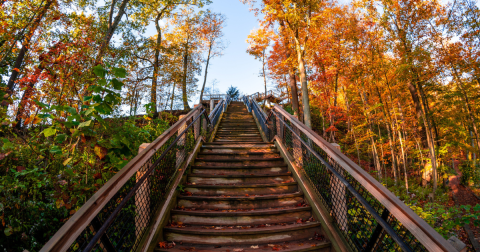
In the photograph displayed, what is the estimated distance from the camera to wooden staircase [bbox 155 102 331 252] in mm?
2525

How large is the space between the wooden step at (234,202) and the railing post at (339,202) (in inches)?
23.6

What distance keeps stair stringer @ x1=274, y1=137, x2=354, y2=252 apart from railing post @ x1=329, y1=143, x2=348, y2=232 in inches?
3.7

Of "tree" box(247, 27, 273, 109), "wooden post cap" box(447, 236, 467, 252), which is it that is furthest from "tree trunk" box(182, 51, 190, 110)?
"wooden post cap" box(447, 236, 467, 252)

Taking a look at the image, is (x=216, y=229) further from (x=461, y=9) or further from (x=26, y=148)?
(x=461, y=9)

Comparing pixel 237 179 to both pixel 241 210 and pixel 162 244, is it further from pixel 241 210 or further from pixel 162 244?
pixel 162 244

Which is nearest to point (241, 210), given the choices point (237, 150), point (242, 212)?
point (242, 212)

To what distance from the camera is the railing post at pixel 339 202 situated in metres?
2.55

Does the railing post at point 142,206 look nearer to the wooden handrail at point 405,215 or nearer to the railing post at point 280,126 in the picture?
the wooden handrail at point 405,215

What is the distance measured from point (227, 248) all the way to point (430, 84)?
1260 cm

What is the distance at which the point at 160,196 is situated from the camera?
2889mm

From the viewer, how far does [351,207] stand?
2.60m

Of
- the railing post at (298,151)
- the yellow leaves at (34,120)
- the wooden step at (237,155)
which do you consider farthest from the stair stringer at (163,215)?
the railing post at (298,151)

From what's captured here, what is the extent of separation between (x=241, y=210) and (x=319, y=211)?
1.08m

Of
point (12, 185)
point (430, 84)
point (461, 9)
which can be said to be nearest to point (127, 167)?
point (12, 185)
